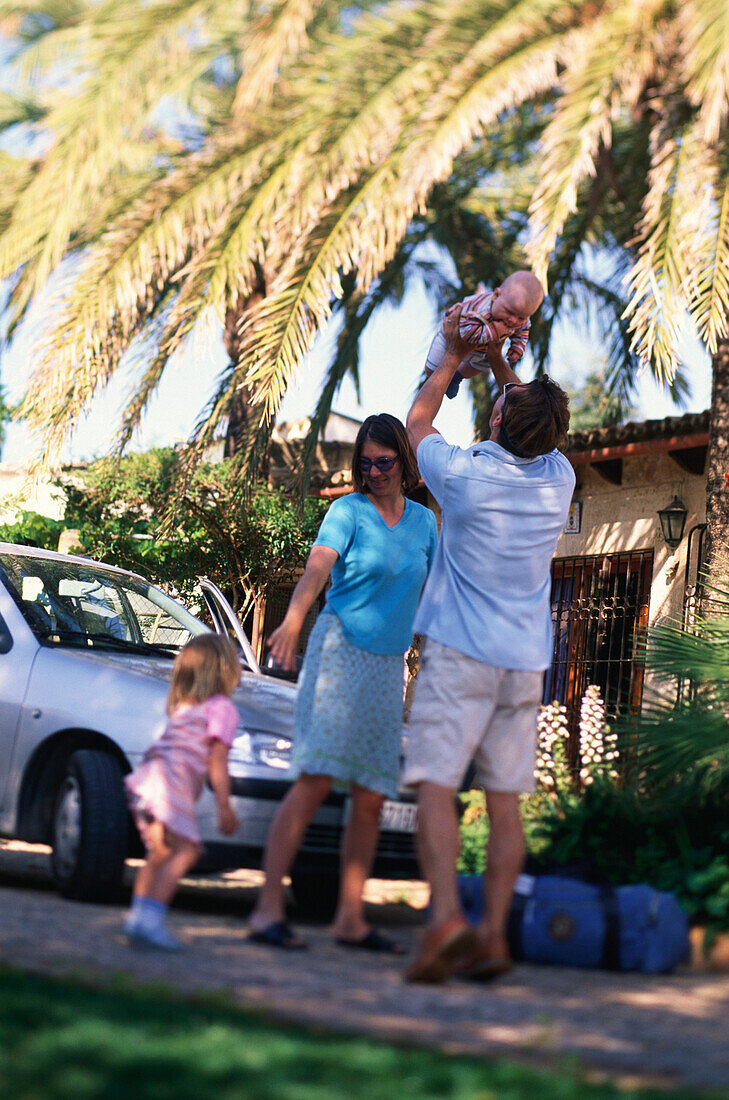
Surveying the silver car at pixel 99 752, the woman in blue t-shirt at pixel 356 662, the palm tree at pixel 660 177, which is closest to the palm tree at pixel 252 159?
the palm tree at pixel 660 177

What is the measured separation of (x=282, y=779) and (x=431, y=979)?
1355 mm

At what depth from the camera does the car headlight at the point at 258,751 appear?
482 cm

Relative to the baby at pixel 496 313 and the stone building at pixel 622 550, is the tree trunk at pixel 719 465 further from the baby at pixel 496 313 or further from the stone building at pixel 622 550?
the baby at pixel 496 313

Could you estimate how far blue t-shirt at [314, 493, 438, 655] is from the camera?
452 cm

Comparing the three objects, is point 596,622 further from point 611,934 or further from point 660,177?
point 611,934

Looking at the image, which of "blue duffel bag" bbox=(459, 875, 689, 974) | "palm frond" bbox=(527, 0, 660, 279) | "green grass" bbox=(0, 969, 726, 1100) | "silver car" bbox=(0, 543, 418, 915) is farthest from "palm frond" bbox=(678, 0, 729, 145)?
"green grass" bbox=(0, 969, 726, 1100)

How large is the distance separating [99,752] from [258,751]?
0.65m

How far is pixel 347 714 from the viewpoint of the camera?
14.4 feet

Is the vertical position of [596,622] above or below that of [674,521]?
below

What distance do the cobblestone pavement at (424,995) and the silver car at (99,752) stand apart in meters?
0.28

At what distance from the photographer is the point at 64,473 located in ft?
46.3

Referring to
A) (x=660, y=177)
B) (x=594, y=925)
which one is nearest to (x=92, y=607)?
(x=594, y=925)

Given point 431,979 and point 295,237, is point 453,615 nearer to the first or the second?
point 431,979

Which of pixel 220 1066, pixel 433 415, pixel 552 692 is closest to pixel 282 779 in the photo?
pixel 433 415
